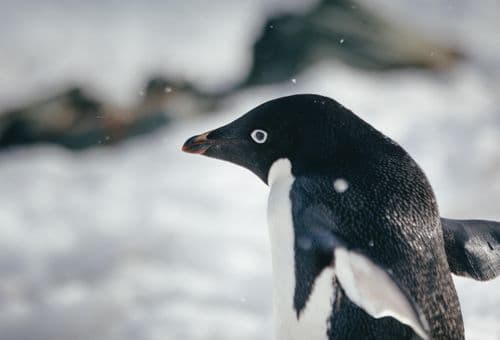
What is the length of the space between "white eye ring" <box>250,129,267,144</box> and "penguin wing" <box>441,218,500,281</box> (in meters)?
0.39

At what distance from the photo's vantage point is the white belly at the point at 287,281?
1.25 m

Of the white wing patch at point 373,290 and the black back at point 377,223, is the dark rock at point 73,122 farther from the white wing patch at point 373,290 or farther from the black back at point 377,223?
the white wing patch at point 373,290

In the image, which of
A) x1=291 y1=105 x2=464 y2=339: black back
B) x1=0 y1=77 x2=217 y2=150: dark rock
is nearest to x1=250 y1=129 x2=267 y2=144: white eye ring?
x1=291 y1=105 x2=464 y2=339: black back

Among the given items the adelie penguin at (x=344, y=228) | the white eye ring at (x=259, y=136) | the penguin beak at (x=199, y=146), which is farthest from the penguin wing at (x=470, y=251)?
the penguin beak at (x=199, y=146)

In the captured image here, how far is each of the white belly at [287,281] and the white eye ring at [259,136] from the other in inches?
2.2

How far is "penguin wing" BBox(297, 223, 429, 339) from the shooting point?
3.46ft

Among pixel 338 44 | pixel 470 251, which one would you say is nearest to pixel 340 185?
pixel 470 251

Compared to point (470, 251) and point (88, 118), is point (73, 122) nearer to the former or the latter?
point (88, 118)

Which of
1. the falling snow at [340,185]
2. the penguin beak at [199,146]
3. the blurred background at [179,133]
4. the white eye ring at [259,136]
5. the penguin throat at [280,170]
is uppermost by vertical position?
the blurred background at [179,133]

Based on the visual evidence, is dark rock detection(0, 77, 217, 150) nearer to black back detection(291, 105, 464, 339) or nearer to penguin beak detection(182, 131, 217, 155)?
penguin beak detection(182, 131, 217, 155)

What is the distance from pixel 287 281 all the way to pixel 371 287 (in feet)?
0.79

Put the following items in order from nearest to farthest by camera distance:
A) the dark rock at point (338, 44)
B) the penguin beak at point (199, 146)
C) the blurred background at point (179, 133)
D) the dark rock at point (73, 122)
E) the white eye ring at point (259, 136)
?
the white eye ring at point (259, 136) → the penguin beak at point (199, 146) → the blurred background at point (179, 133) → the dark rock at point (73, 122) → the dark rock at point (338, 44)

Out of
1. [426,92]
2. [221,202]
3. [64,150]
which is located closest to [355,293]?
[221,202]

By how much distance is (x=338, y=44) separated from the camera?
11.4 ft
